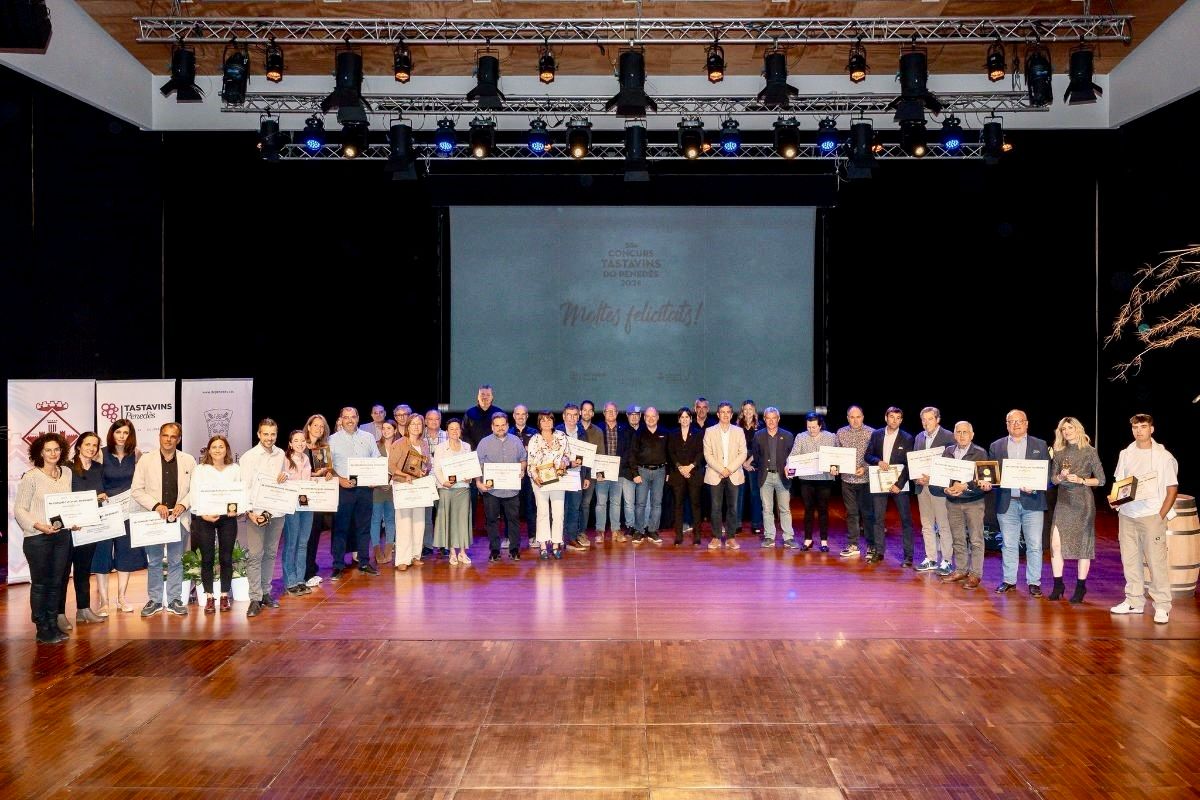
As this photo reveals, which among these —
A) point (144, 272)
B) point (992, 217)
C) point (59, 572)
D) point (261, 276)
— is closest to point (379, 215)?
point (261, 276)

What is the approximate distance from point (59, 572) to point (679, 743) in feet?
15.4

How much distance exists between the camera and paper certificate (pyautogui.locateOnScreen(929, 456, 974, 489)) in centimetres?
766

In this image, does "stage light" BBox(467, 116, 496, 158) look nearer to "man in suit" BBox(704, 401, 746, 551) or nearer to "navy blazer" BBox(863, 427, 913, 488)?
"man in suit" BBox(704, 401, 746, 551)

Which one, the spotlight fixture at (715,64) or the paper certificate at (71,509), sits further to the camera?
the spotlight fixture at (715,64)

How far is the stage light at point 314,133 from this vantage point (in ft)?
36.1

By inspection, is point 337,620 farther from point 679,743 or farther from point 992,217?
point 992,217

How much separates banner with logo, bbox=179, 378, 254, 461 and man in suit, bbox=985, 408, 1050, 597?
7677mm

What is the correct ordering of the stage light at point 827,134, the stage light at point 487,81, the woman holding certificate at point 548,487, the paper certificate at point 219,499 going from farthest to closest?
the stage light at point 827,134
the stage light at point 487,81
the woman holding certificate at point 548,487
the paper certificate at point 219,499

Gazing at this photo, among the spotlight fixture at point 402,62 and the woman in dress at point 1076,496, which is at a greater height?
the spotlight fixture at point 402,62

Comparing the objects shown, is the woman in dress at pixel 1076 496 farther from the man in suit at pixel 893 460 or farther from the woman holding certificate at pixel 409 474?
the woman holding certificate at pixel 409 474

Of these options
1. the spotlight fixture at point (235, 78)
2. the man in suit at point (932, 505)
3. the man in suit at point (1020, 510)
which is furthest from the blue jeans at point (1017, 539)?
the spotlight fixture at point (235, 78)

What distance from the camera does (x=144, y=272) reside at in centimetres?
1195

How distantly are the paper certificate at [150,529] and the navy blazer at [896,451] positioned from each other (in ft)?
20.6

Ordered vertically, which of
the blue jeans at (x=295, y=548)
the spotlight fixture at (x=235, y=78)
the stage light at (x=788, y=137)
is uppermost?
the spotlight fixture at (x=235, y=78)
